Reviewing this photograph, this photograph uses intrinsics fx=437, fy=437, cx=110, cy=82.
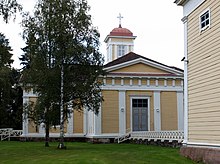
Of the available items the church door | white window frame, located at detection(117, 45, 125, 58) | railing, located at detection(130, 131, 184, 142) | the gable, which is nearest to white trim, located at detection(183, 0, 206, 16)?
railing, located at detection(130, 131, 184, 142)

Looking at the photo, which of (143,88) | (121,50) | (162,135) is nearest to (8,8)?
(162,135)

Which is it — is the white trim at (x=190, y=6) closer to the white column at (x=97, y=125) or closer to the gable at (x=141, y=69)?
the white column at (x=97, y=125)

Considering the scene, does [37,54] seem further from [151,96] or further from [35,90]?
[151,96]

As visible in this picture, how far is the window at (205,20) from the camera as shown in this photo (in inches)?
626

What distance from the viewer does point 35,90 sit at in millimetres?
26172

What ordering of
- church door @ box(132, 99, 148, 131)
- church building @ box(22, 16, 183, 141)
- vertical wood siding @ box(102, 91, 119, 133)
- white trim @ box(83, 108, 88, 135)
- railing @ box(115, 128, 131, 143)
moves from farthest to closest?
white trim @ box(83, 108, 88, 135)
church door @ box(132, 99, 148, 131)
church building @ box(22, 16, 183, 141)
vertical wood siding @ box(102, 91, 119, 133)
railing @ box(115, 128, 131, 143)

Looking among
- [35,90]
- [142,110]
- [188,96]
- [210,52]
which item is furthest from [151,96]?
[210,52]

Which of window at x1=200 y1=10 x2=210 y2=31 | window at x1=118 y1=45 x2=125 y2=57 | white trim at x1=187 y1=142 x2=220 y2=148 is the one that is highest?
window at x1=118 y1=45 x2=125 y2=57

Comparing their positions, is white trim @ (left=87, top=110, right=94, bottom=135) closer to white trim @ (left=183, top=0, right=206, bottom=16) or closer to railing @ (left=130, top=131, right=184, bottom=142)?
railing @ (left=130, top=131, right=184, bottom=142)

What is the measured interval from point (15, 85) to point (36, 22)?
3140cm

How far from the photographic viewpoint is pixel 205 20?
53.2 ft

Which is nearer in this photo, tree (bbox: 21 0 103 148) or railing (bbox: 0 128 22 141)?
tree (bbox: 21 0 103 148)

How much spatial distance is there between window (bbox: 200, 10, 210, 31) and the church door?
22.5 metres

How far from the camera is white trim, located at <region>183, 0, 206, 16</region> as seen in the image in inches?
667
